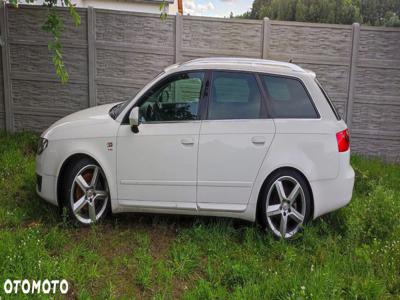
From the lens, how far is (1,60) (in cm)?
799

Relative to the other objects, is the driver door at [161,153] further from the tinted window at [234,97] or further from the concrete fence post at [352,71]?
the concrete fence post at [352,71]

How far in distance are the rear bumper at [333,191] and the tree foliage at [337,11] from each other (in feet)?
80.7

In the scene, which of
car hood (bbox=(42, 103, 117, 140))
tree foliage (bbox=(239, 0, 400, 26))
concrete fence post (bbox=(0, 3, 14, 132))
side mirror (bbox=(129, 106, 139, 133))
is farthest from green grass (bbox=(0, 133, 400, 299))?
tree foliage (bbox=(239, 0, 400, 26))

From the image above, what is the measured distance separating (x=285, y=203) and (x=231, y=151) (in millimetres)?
756

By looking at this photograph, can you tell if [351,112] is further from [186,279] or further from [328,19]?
[328,19]

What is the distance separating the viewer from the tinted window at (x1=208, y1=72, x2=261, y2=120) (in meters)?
4.55

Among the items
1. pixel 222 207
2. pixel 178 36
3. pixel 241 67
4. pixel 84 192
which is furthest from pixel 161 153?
pixel 178 36

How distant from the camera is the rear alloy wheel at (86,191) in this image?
15.3ft

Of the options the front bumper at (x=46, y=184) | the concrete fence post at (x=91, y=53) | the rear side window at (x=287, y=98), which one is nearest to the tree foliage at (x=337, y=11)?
the concrete fence post at (x=91, y=53)

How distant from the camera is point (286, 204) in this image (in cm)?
450

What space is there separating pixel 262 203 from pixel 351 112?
3.96 metres

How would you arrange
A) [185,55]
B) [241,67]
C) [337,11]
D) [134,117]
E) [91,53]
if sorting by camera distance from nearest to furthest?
[134,117] < [241,67] < [185,55] < [91,53] < [337,11]

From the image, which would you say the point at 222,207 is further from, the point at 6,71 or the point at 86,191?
the point at 6,71

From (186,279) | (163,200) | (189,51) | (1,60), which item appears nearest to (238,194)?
(163,200)
